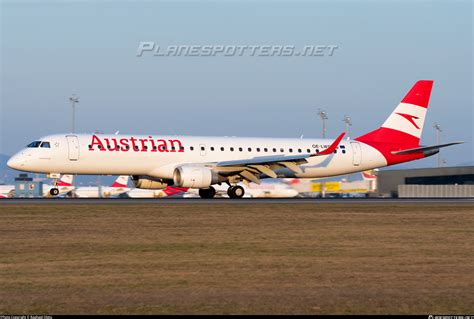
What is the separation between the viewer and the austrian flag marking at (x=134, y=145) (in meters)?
48.0

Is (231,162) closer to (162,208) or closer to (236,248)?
(162,208)

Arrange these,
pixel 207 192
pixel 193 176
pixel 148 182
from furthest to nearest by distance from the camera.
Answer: pixel 207 192
pixel 148 182
pixel 193 176

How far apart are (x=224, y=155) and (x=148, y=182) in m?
5.01

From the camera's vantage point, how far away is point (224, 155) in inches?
2024

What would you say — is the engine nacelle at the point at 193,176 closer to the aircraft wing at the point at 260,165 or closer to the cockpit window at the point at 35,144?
the aircraft wing at the point at 260,165

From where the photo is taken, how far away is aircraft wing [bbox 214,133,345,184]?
49594mm

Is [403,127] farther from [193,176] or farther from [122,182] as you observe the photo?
[122,182]

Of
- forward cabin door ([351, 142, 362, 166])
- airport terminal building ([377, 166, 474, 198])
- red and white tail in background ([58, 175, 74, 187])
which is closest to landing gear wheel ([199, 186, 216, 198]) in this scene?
forward cabin door ([351, 142, 362, 166])

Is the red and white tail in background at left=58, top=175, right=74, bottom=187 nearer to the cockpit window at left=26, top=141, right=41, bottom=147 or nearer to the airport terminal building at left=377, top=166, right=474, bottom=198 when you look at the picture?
the airport terminal building at left=377, top=166, right=474, bottom=198

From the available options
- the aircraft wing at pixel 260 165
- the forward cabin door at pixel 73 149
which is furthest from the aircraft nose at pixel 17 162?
the aircraft wing at pixel 260 165

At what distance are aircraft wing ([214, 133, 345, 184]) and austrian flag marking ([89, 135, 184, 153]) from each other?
306 centimetres

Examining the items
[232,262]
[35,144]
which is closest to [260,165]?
[35,144]

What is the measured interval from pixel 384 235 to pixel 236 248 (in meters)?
6.12

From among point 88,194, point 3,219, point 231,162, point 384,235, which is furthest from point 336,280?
point 88,194
